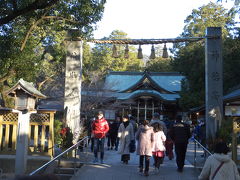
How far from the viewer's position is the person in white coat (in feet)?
13.0

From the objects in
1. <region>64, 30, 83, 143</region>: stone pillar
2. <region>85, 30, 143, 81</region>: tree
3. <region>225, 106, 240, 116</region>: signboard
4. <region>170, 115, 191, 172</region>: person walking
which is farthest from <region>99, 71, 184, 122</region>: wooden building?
<region>170, 115, 191, 172</region>: person walking

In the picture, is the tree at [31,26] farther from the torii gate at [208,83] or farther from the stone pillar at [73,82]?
the torii gate at [208,83]

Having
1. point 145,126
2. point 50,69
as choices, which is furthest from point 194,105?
point 145,126

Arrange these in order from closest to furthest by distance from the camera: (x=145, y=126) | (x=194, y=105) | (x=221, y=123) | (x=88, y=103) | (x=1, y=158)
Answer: (x=145, y=126)
(x=1, y=158)
(x=221, y=123)
(x=88, y=103)
(x=194, y=105)

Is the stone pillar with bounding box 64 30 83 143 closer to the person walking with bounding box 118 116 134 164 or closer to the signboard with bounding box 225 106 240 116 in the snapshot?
the person walking with bounding box 118 116 134 164

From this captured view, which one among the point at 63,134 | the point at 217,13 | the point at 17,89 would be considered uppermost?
the point at 217,13

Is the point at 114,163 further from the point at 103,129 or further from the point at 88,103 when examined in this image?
the point at 88,103

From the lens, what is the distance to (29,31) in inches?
365

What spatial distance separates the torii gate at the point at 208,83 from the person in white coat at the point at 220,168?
248 inches

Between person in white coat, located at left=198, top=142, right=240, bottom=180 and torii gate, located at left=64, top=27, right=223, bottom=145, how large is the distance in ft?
20.6

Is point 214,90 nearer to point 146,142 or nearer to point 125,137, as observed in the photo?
point 125,137

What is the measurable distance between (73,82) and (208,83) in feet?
16.4

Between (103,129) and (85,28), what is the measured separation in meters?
3.80

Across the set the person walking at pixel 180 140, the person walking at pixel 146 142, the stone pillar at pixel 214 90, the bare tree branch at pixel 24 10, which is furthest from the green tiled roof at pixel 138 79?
the bare tree branch at pixel 24 10
